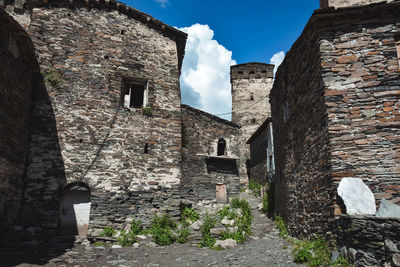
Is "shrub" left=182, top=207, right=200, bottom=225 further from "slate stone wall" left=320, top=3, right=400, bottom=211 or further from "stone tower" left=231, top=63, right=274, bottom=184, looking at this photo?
"stone tower" left=231, top=63, right=274, bottom=184

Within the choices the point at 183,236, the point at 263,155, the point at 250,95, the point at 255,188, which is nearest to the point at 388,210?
the point at 183,236

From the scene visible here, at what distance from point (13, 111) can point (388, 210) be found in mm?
9378

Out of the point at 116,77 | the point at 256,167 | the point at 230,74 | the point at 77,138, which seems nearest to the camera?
the point at 77,138

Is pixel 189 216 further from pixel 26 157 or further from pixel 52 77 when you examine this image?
pixel 52 77

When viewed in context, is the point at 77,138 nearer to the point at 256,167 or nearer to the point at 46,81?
the point at 46,81

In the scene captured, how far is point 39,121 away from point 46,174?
5.71 ft

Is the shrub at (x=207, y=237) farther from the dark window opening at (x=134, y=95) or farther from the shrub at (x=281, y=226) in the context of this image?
the dark window opening at (x=134, y=95)

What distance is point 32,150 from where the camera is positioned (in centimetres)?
838

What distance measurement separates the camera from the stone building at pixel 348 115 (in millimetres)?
5348

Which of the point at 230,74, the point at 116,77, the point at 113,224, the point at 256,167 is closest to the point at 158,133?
the point at 116,77

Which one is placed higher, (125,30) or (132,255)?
(125,30)

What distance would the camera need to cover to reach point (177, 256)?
270 inches

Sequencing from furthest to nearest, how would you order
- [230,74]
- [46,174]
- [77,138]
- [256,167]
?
[230,74], [256,167], [77,138], [46,174]

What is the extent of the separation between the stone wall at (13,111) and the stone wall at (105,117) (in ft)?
1.30
